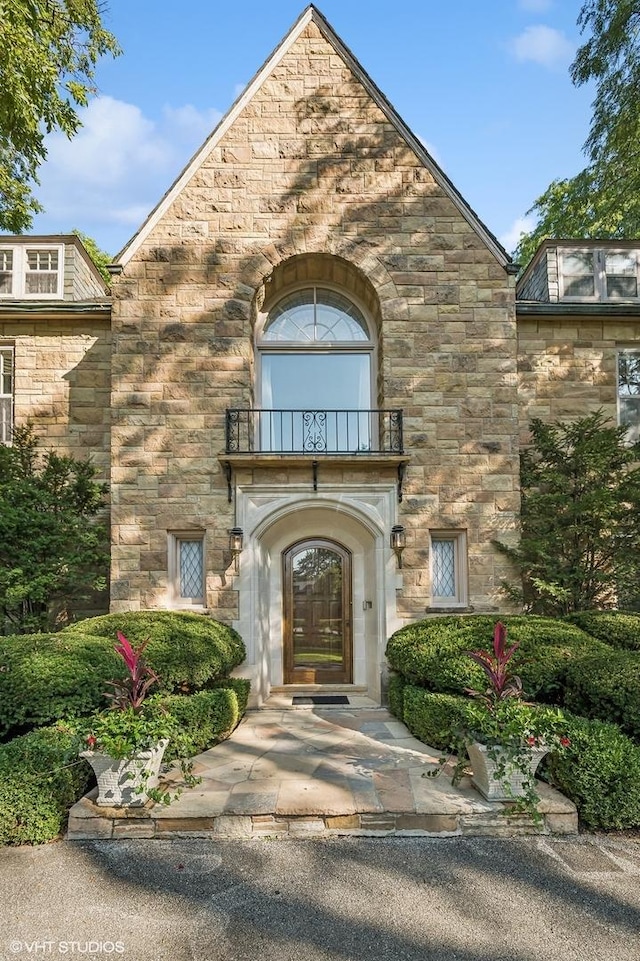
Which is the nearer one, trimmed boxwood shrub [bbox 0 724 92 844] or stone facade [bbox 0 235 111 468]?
trimmed boxwood shrub [bbox 0 724 92 844]

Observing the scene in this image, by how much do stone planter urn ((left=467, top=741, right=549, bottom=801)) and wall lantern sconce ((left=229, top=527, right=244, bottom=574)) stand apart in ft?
14.3

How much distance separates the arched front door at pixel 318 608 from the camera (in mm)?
9180

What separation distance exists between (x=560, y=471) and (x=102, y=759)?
23.8 feet

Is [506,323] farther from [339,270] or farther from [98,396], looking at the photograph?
[98,396]

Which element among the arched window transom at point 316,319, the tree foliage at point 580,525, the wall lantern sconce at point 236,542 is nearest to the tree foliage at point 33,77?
the arched window transom at point 316,319

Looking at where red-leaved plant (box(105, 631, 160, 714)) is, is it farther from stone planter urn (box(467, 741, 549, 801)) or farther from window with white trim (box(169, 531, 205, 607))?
window with white trim (box(169, 531, 205, 607))

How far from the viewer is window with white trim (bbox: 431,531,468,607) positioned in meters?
8.36

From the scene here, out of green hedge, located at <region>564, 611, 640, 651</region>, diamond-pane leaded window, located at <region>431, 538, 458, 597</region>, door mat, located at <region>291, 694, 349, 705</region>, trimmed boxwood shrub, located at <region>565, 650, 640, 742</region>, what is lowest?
door mat, located at <region>291, 694, 349, 705</region>

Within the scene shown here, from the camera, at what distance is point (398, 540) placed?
8039 millimetres

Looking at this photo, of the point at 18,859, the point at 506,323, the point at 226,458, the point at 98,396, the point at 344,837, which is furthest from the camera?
the point at 98,396

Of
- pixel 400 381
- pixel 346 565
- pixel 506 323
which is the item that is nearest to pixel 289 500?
pixel 346 565

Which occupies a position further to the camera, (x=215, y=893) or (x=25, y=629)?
(x=25, y=629)

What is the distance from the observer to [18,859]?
161 inches

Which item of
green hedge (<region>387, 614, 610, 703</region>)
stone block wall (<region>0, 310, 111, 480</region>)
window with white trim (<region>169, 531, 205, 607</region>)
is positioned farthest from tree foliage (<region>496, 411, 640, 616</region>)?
stone block wall (<region>0, 310, 111, 480</region>)
